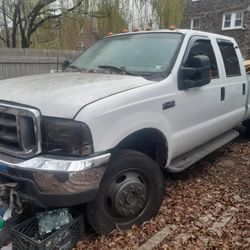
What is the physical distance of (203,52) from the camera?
4289 millimetres

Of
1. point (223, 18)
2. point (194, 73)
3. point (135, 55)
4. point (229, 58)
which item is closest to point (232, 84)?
point (229, 58)

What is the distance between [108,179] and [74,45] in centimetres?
1166

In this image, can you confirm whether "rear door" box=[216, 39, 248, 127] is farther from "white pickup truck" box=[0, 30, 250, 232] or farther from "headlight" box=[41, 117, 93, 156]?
"headlight" box=[41, 117, 93, 156]

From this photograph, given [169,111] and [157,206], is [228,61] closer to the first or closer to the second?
[169,111]

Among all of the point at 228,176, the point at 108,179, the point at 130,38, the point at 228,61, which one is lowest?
the point at 228,176

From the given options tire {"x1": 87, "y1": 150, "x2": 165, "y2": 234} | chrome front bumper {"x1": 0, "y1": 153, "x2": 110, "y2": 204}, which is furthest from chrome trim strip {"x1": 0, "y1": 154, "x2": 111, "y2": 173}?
tire {"x1": 87, "y1": 150, "x2": 165, "y2": 234}

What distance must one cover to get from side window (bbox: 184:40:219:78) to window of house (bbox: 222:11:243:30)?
20147 mm

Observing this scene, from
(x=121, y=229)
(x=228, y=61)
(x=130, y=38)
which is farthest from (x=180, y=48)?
(x=121, y=229)

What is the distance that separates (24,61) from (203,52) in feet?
20.0

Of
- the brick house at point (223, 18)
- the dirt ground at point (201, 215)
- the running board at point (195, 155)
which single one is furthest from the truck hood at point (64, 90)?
the brick house at point (223, 18)

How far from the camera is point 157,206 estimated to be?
3361 mm

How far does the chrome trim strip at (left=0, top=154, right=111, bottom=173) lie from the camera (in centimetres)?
246

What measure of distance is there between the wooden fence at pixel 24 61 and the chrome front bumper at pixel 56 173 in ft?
19.4

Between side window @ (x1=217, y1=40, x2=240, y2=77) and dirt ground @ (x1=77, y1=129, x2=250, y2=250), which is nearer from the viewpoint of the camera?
dirt ground @ (x1=77, y1=129, x2=250, y2=250)
